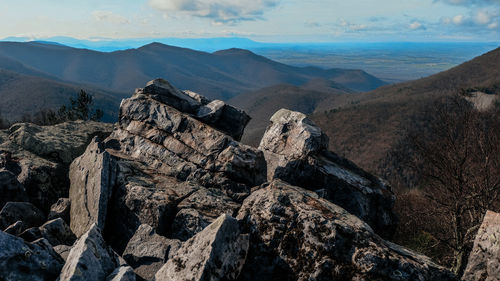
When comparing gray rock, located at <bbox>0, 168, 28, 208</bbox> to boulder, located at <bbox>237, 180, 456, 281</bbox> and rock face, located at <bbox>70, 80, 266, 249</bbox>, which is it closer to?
rock face, located at <bbox>70, 80, 266, 249</bbox>

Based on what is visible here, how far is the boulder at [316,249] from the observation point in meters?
10.5

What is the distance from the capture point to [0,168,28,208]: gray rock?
50.4ft

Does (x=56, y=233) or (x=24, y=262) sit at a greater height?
(x=24, y=262)

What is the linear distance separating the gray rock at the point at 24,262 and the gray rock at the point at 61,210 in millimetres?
5802

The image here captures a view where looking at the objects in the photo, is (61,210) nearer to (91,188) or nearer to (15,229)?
(91,188)

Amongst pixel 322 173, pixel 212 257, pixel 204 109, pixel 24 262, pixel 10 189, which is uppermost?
pixel 204 109

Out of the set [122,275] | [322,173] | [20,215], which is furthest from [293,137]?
[20,215]

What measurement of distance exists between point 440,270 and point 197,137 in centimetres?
1476

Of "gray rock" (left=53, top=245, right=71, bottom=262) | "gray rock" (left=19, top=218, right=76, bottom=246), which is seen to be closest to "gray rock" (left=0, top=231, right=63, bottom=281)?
"gray rock" (left=53, top=245, right=71, bottom=262)

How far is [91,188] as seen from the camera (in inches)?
614

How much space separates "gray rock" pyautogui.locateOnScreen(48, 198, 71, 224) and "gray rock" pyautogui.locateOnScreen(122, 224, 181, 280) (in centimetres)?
514

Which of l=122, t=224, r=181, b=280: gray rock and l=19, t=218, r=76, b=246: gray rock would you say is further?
l=19, t=218, r=76, b=246: gray rock

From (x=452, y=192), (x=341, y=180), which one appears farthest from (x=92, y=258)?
(x=452, y=192)

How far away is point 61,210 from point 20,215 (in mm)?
1959
